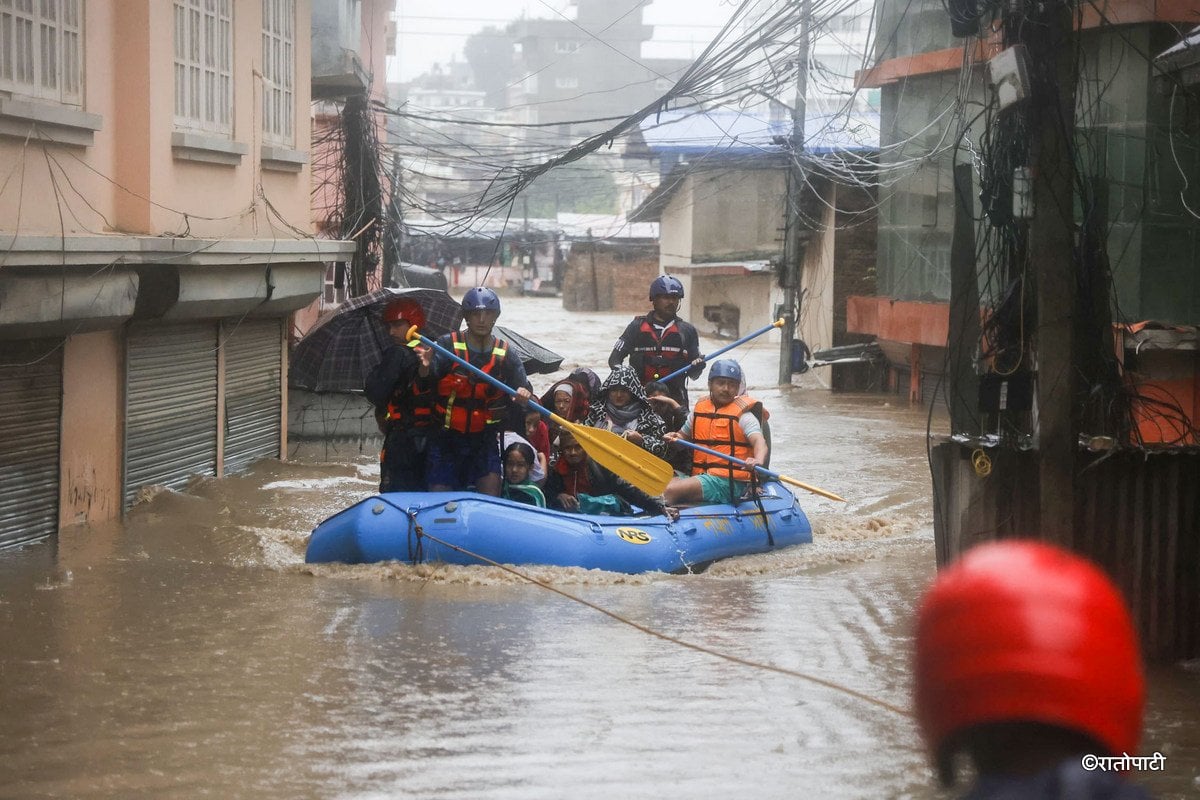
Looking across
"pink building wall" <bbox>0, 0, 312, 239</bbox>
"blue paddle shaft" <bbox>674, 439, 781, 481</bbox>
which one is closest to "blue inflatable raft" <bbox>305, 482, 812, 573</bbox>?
"blue paddle shaft" <bbox>674, 439, 781, 481</bbox>

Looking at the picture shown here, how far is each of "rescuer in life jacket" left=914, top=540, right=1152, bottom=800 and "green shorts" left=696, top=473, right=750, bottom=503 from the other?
29.5 feet

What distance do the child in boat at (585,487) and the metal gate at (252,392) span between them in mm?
4203

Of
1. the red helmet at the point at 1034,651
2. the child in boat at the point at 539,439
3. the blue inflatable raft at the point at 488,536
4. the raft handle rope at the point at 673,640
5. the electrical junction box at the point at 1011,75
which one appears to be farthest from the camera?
the child in boat at the point at 539,439

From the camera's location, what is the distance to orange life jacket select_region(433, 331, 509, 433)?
909 centimetres

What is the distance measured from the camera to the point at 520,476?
386 inches

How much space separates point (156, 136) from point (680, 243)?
25927 mm

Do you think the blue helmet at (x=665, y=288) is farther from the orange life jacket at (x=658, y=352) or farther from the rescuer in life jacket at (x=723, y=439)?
the rescuer in life jacket at (x=723, y=439)

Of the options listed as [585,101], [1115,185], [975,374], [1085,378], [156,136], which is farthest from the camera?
[585,101]

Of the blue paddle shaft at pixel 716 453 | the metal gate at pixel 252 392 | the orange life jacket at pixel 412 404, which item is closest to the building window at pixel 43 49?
the orange life jacket at pixel 412 404

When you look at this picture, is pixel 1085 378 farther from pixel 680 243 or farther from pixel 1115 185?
pixel 680 243

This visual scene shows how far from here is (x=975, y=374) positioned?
291 inches

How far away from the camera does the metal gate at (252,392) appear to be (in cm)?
1316

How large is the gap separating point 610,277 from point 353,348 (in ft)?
107

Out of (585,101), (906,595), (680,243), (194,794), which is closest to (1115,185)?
(906,595)
